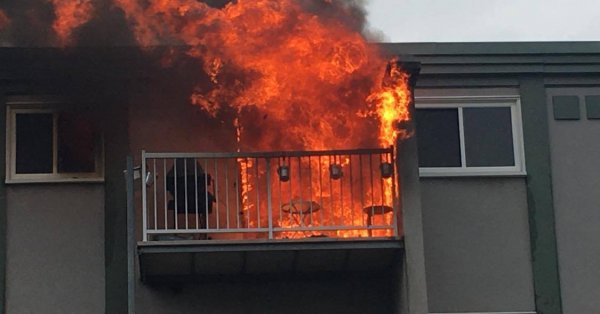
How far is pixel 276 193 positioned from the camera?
13.2m

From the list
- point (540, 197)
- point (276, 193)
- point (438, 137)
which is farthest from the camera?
point (438, 137)

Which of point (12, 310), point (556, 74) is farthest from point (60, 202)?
point (556, 74)

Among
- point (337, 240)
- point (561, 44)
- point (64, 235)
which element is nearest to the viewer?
point (337, 240)

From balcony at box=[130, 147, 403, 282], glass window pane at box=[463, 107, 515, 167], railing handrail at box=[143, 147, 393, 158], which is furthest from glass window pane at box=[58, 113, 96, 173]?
glass window pane at box=[463, 107, 515, 167]

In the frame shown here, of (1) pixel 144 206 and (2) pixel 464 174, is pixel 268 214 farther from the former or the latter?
(2) pixel 464 174

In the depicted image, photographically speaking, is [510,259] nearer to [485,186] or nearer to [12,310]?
[485,186]

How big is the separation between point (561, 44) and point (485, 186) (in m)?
2.04

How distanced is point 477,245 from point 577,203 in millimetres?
1376

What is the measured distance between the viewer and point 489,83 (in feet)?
47.1

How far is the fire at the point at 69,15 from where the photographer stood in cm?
1302

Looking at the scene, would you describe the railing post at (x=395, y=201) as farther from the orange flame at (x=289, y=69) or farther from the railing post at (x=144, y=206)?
the railing post at (x=144, y=206)

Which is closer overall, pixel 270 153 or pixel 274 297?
pixel 270 153

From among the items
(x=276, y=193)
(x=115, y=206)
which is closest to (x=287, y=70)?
(x=276, y=193)

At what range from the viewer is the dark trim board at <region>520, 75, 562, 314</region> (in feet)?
44.7
